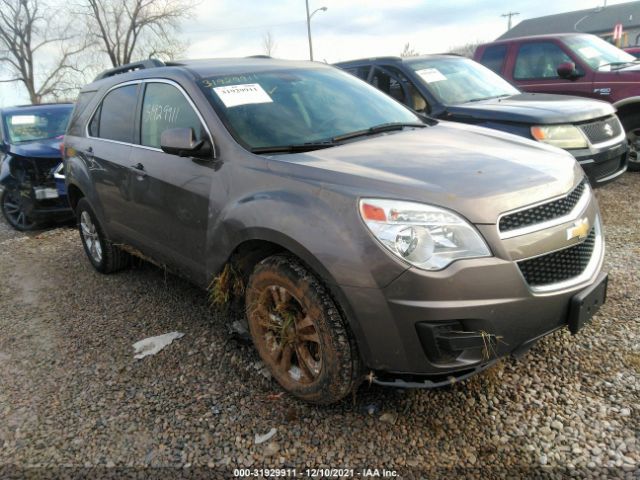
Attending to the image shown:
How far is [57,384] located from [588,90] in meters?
7.14

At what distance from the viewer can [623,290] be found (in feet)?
11.7

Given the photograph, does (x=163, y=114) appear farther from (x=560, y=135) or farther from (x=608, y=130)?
(x=608, y=130)

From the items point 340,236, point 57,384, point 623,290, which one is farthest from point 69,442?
point 623,290

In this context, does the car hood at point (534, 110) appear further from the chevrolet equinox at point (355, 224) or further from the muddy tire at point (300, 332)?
the muddy tire at point (300, 332)

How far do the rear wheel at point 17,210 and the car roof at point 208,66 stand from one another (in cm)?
368

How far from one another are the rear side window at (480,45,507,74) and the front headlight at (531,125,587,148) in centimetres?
312

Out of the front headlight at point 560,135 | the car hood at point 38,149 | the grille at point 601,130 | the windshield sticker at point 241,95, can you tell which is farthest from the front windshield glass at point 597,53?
the car hood at point 38,149

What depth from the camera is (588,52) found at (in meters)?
7.24

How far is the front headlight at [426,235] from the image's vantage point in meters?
2.06

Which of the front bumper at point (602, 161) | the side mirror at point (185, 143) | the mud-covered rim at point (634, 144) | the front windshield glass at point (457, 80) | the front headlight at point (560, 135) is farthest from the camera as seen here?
the mud-covered rim at point (634, 144)

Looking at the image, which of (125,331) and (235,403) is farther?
(125,331)

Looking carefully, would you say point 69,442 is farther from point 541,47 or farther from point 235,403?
point 541,47

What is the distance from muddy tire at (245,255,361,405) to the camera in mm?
2283

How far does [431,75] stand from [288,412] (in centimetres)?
477
